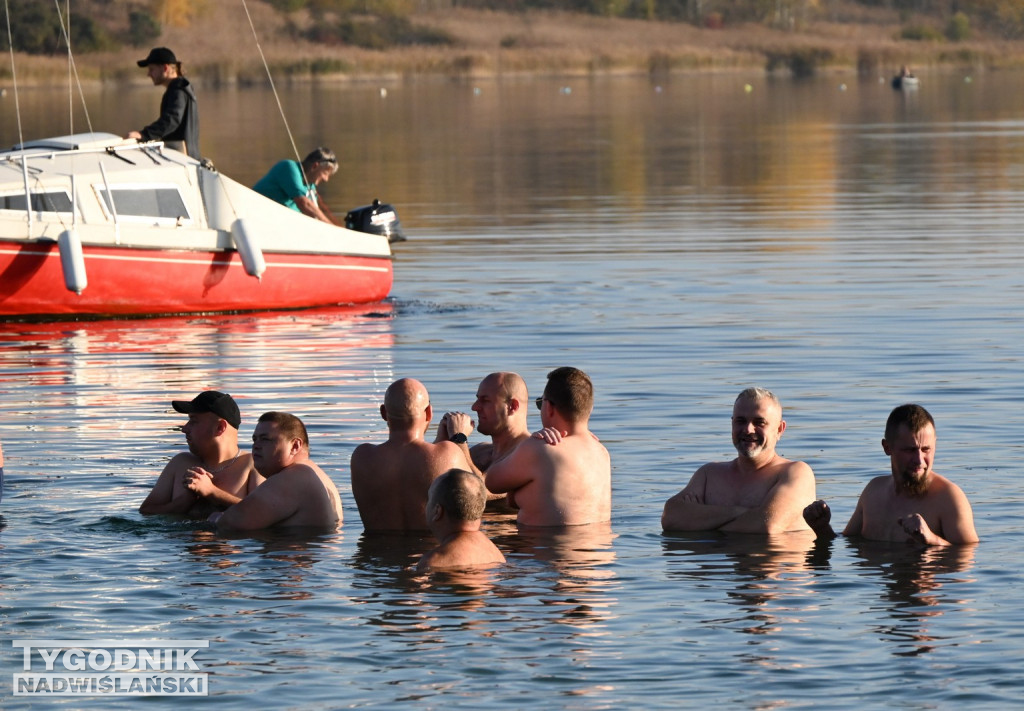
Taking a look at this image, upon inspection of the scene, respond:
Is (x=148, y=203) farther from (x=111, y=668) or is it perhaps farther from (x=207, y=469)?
(x=111, y=668)

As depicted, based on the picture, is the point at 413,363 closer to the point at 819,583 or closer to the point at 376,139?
the point at 819,583

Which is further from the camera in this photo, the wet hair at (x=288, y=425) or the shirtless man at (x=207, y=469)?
the shirtless man at (x=207, y=469)

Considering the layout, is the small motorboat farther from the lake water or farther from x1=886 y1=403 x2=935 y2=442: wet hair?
x1=886 y1=403 x2=935 y2=442: wet hair

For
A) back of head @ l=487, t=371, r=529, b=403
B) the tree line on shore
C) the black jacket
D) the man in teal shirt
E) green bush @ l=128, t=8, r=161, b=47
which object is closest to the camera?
back of head @ l=487, t=371, r=529, b=403

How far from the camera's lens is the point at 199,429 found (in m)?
11.4

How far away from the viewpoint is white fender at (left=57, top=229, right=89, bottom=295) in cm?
1947

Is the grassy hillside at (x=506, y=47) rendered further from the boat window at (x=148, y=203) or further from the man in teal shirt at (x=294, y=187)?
the boat window at (x=148, y=203)

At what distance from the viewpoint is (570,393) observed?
10.8 metres

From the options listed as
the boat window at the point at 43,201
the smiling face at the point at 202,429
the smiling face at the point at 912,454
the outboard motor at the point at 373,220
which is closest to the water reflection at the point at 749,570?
the smiling face at the point at 912,454

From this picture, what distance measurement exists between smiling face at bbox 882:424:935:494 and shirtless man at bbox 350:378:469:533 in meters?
2.48

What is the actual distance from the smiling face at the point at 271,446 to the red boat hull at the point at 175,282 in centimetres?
942

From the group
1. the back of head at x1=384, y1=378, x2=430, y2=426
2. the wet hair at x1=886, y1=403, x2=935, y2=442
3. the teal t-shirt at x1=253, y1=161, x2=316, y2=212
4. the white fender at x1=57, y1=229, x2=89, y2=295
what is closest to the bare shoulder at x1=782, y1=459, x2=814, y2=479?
the wet hair at x1=886, y1=403, x2=935, y2=442

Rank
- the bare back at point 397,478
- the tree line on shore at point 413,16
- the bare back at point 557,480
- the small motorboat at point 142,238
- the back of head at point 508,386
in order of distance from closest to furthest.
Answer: the bare back at point 397,478 < the bare back at point 557,480 < the back of head at point 508,386 < the small motorboat at point 142,238 < the tree line on shore at point 413,16

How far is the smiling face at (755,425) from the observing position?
1037 centimetres
